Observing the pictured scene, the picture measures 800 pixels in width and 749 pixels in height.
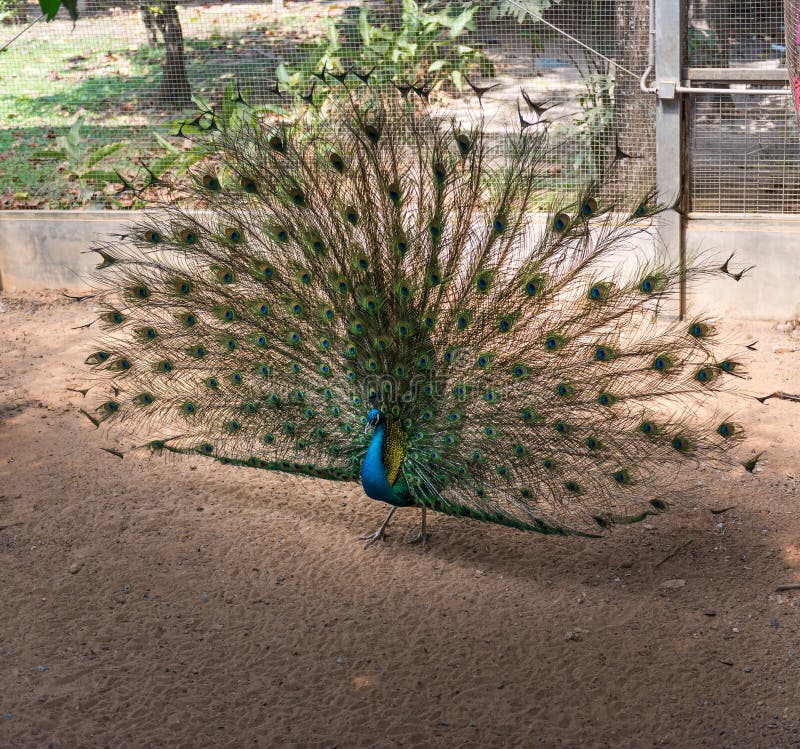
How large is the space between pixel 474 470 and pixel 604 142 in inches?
179

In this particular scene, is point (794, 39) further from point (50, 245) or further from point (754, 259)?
point (50, 245)

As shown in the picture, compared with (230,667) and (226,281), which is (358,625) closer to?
(230,667)

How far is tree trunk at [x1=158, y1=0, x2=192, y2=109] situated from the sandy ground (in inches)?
182

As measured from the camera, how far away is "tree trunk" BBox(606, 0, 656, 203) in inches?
303

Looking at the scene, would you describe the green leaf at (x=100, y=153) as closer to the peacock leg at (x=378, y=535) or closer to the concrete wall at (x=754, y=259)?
the concrete wall at (x=754, y=259)

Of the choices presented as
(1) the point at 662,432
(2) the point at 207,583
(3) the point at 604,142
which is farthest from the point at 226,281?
(3) the point at 604,142

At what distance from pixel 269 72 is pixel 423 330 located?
5.26m

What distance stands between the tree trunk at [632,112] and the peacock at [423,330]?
11.1 feet

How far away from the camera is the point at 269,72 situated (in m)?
8.91

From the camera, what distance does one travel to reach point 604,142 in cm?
805

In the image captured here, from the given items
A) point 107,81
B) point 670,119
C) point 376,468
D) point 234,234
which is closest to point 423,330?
point 376,468

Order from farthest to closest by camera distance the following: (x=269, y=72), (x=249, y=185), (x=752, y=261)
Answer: (x=269, y=72), (x=752, y=261), (x=249, y=185)

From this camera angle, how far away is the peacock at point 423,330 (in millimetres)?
4516

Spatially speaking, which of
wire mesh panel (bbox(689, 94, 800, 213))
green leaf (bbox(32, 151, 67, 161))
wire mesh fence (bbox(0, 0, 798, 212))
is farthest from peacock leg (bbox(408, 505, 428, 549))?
green leaf (bbox(32, 151, 67, 161))
